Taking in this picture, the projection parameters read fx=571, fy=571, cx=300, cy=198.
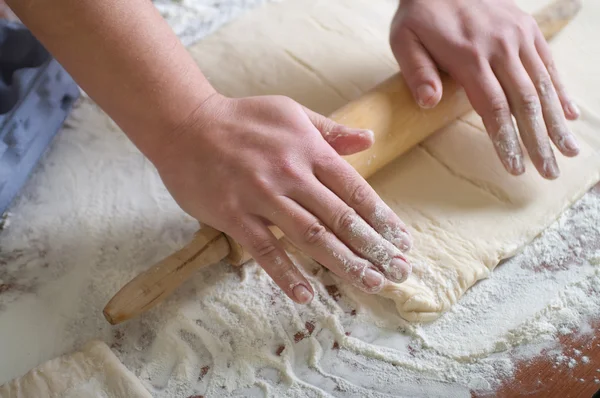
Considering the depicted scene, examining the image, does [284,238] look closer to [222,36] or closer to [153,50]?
[153,50]

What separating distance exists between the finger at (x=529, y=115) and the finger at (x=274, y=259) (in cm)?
69

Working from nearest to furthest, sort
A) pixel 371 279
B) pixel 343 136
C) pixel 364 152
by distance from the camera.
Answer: pixel 371 279
pixel 343 136
pixel 364 152

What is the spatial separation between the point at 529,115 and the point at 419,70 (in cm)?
30

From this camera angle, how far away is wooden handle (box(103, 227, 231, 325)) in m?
1.30

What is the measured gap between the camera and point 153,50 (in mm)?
1308

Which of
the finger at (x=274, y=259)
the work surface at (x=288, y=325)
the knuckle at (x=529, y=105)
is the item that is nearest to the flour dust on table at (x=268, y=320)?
the work surface at (x=288, y=325)

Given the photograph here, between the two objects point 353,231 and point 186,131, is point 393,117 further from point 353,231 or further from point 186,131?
point 186,131

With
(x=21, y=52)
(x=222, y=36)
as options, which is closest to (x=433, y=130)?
(x=222, y=36)

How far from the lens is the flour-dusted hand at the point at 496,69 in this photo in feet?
4.75

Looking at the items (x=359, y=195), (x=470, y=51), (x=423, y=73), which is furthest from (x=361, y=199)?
(x=470, y=51)

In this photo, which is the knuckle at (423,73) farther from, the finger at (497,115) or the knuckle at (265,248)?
the knuckle at (265,248)

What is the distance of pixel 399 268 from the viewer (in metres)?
1.20

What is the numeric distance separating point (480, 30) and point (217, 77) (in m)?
0.83

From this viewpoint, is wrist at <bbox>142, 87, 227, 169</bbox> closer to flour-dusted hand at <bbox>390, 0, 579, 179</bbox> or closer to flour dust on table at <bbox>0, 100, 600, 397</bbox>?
flour dust on table at <bbox>0, 100, 600, 397</bbox>
